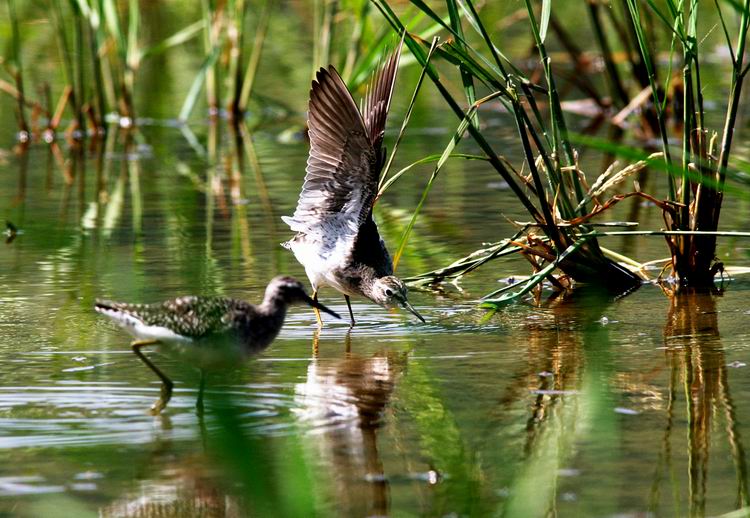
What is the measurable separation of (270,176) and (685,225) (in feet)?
15.4

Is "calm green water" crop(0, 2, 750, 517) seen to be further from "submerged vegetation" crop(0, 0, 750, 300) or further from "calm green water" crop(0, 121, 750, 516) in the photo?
"submerged vegetation" crop(0, 0, 750, 300)

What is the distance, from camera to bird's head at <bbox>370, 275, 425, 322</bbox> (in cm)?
626

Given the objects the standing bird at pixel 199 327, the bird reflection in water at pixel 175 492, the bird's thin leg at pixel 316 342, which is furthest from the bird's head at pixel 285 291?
the bird reflection in water at pixel 175 492

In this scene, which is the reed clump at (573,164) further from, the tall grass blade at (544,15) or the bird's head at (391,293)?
the bird's head at (391,293)

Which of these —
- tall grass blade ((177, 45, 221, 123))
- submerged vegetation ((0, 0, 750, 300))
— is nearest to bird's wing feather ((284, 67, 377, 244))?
submerged vegetation ((0, 0, 750, 300))

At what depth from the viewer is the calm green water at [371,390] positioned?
3.92 meters

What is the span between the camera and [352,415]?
4.82m

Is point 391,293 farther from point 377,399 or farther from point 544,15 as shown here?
point 544,15

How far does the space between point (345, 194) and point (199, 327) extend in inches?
72.4

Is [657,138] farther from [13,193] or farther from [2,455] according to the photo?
[2,455]

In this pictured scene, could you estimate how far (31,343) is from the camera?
19.3ft

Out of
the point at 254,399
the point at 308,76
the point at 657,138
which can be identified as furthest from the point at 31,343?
the point at 308,76

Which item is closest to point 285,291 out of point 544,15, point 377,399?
point 377,399

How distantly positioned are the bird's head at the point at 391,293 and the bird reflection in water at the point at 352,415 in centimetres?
29
